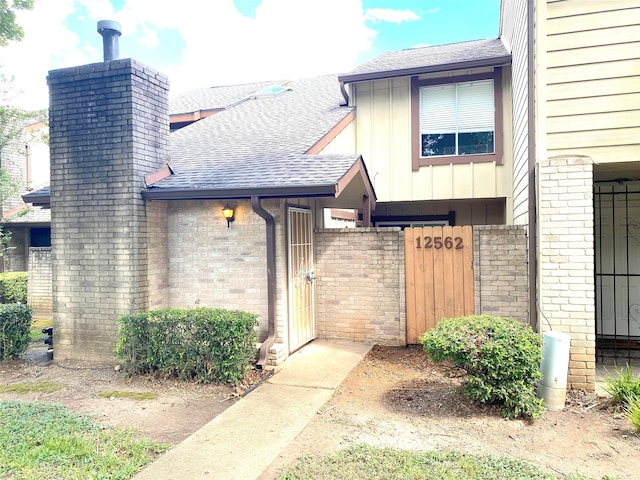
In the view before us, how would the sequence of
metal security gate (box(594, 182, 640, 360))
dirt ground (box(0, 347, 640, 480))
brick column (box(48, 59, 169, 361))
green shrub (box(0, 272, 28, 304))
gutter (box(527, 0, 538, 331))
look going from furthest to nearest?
green shrub (box(0, 272, 28, 304)) → metal security gate (box(594, 182, 640, 360)) → brick column (box(48, 59, 169, 361)) → gutter (box(527, 0, 538, 331)) → dirt ground (box(0, 347, 640, 480))

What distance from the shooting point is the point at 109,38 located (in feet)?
23.3

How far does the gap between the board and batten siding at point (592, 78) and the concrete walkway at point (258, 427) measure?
387 centimetres

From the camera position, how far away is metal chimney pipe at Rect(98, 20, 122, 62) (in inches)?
279

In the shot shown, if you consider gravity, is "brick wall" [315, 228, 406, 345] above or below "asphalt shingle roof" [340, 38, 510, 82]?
below

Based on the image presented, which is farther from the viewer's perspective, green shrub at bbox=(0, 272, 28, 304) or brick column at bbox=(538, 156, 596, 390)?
green shrub at bbox=(0, 272, 28, 304)

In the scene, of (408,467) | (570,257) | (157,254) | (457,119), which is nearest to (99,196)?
(157,254)

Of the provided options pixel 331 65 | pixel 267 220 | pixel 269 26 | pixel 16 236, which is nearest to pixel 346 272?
pixel 267 220

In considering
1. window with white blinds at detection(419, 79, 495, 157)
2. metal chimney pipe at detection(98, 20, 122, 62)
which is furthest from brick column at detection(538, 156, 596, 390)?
metal chimney pipe at detection(98, 20, 122, 62)

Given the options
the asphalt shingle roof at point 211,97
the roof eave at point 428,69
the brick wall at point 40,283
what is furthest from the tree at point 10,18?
the roof eave at point 428,69

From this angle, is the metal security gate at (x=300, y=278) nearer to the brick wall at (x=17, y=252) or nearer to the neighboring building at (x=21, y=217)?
the neighboring building at (x=21, y=217)

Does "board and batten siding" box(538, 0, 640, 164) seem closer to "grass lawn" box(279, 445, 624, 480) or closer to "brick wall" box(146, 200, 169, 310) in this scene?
"grass lawn" box(279, 445, 624, 480)

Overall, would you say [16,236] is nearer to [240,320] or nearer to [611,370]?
[240,320]

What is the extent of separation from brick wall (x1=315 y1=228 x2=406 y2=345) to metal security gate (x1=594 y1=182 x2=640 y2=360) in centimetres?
318

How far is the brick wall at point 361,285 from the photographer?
24.5 ft
